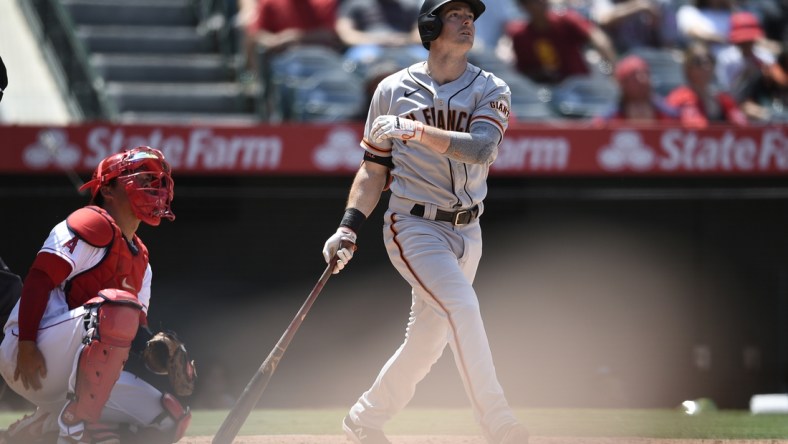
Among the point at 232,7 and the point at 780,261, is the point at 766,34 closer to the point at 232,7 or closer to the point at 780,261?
the point at 780,261

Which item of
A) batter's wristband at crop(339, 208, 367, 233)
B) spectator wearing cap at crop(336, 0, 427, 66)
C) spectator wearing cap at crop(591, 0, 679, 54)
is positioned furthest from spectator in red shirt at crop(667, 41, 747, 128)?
batter's wristband at crop(339, 208, 367, 233)

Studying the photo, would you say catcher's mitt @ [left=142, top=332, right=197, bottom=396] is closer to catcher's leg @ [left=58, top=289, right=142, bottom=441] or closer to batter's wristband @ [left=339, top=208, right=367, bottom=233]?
catcher's leg @ [left=58, top=289, right=142, bottom=441]

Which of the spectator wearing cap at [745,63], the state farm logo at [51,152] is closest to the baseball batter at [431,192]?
the state farm logo at [51,152]

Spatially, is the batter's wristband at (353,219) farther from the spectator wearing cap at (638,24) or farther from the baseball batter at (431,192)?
the spectator wearing cap at (638,24)

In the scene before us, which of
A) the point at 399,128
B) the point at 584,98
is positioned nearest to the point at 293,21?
the point at 584,98

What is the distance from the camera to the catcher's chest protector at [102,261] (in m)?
3.90

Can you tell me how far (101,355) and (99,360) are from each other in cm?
2

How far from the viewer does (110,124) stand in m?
7.04

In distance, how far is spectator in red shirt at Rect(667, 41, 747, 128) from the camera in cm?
825

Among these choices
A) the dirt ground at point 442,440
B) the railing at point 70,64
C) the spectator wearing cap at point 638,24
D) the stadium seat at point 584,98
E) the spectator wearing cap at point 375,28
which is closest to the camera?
the dirt ground at point 442,440

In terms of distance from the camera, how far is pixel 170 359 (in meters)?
3.97

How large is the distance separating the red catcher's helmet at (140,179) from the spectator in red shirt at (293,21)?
4.80m

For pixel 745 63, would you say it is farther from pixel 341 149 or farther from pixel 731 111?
pixel 341 149

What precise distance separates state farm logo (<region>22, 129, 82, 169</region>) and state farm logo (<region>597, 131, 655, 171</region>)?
3144mm
